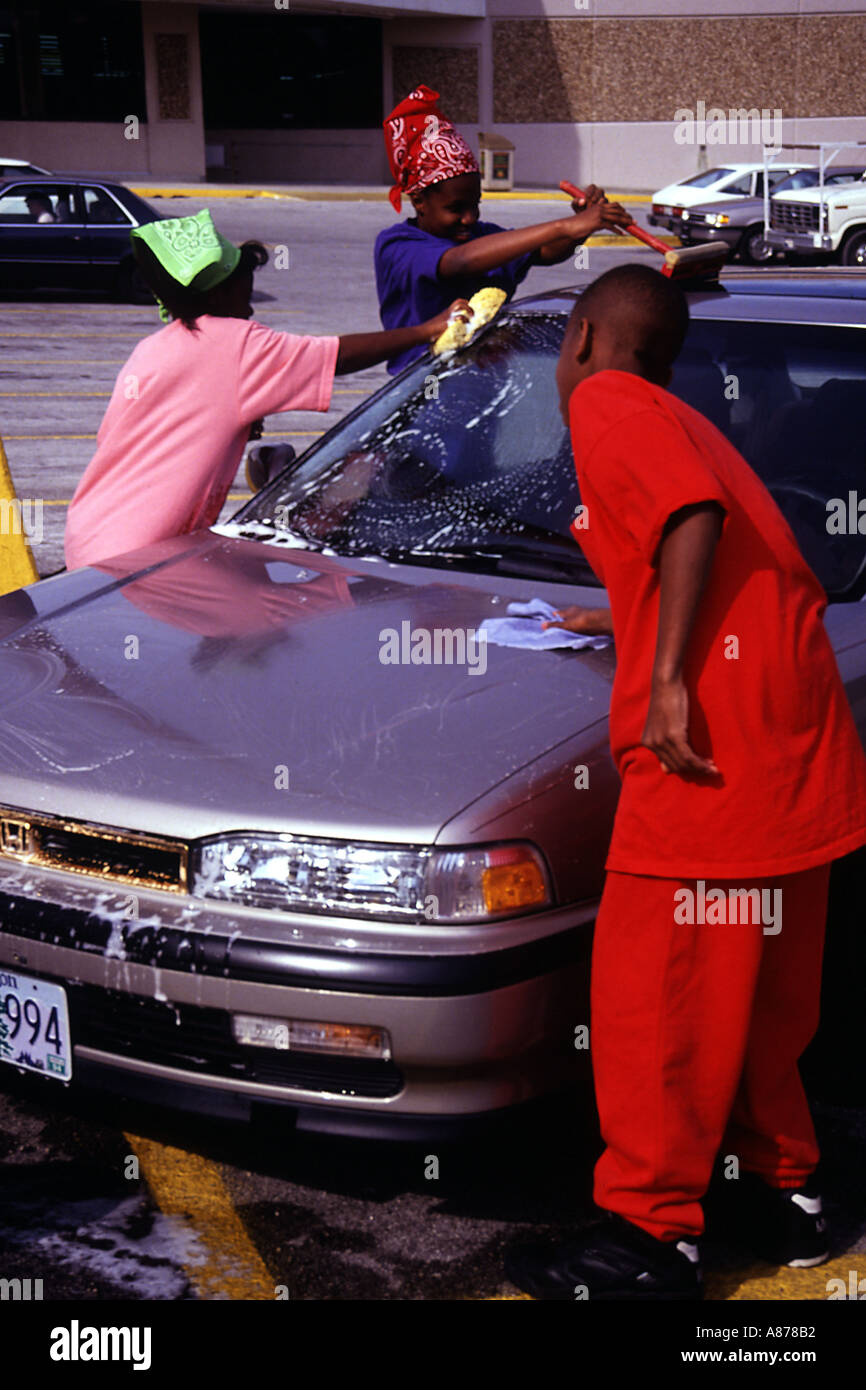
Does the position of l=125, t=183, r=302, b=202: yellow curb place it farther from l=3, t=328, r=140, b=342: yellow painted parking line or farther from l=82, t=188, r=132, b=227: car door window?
l=3, t=328, r=140, b=342: yellow painted parking line

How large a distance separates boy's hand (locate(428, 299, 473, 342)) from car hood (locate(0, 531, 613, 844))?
29.9 inches

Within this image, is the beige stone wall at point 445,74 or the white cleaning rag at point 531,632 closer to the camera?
the white cleaning rag at point 531,632

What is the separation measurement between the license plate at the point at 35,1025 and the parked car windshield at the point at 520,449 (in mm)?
1365

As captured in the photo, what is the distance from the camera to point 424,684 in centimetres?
303

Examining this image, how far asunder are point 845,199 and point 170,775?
22.7 metres

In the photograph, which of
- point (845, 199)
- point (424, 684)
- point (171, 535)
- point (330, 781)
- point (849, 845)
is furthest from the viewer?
point (845, 199)

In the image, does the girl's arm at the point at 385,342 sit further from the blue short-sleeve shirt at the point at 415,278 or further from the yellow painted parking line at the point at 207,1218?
the yellow painted parking line at the point at 207,1218

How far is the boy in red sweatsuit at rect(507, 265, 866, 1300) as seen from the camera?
244 centimetres

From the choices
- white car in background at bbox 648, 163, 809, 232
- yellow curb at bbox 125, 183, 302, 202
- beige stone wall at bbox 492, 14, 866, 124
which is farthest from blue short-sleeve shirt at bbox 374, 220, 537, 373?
beige stone wall at bbox 492, 14, 866, 124

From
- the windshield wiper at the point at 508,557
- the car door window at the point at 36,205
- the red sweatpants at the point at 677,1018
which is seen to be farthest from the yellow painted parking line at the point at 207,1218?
the car door window at the point at 36,205

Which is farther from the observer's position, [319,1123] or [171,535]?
[171,535]

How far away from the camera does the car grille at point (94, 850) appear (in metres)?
2.70

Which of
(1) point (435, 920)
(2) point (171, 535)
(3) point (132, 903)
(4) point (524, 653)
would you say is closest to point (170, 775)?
(3) point (132, 903)
